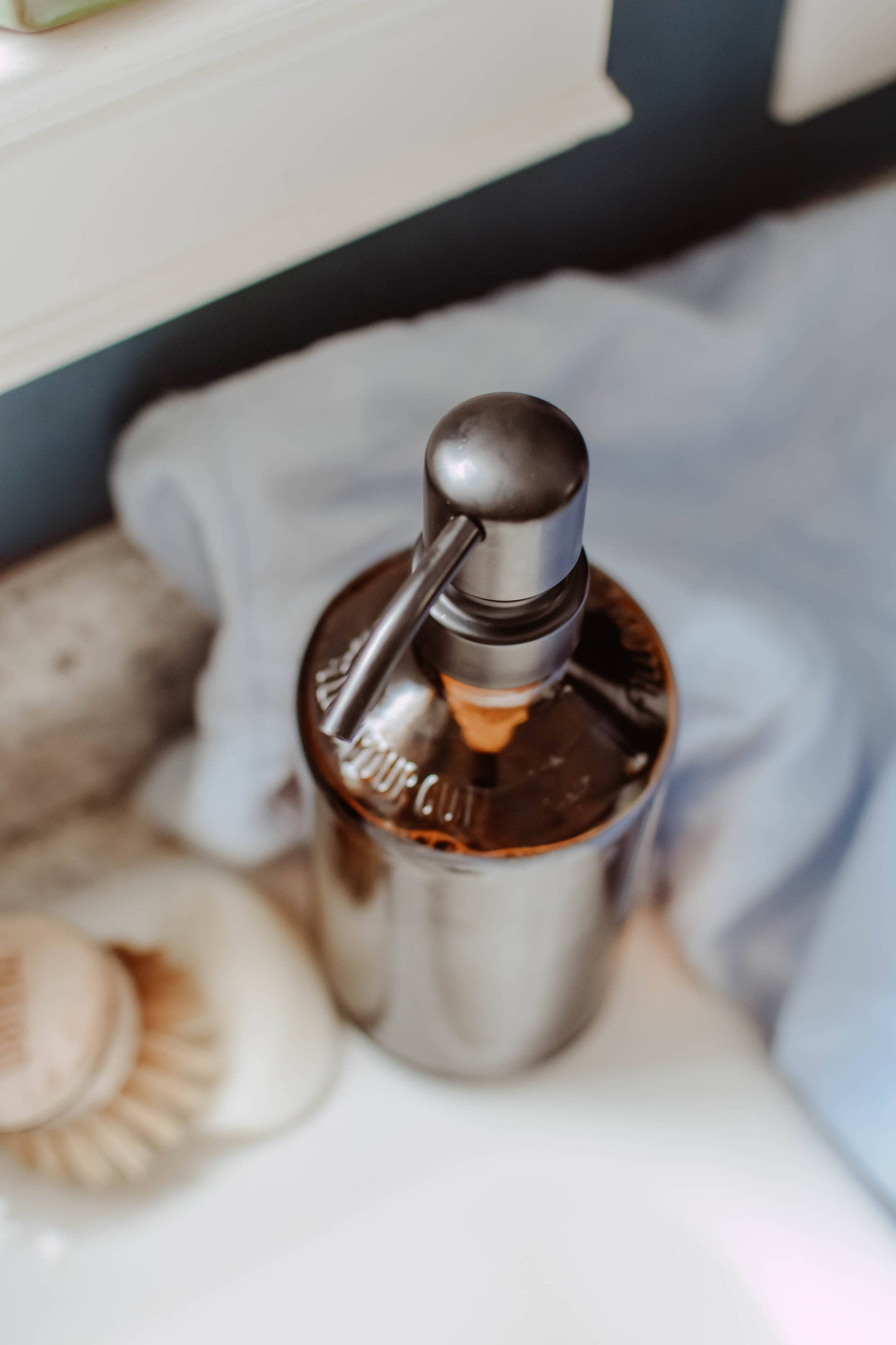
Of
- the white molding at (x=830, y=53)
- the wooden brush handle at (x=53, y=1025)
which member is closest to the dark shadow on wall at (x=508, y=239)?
the white molding at (x=830, y=53)

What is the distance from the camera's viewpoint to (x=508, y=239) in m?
0.39

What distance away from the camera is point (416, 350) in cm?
37

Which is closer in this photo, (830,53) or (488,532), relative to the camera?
(488,532)

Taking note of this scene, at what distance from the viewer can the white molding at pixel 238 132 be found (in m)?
0.26

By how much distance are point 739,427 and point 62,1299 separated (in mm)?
348

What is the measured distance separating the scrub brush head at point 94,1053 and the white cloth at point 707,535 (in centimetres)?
6

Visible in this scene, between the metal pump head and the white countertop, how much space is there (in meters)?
0.22

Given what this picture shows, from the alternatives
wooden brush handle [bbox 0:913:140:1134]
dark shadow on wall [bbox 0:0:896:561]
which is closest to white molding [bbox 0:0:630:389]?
dark shadow on wall [bbox 0:0:896:561]

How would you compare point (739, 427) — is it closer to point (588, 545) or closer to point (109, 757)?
point (588, 545)

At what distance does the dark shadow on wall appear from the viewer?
1.15ft

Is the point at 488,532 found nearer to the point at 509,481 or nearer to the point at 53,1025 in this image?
the point at 509,481

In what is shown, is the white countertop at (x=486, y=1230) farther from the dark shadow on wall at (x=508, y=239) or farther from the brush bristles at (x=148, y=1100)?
the dark shadow on wall at (x=508, y=239)

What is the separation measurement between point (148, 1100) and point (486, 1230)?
0.38ft

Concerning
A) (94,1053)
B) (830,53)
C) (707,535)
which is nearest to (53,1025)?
(94,1053)
